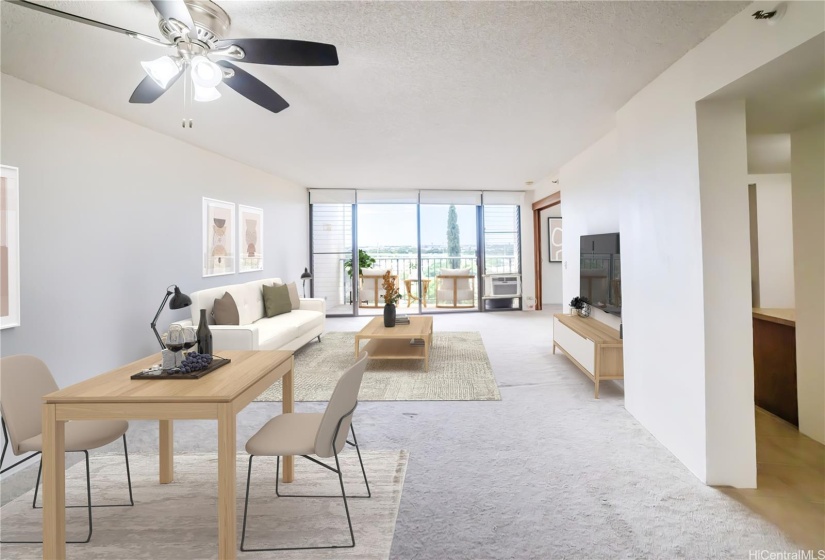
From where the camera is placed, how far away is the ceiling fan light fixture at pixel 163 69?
1.90 m

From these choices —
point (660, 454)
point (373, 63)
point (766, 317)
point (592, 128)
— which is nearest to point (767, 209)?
point (766, 317)

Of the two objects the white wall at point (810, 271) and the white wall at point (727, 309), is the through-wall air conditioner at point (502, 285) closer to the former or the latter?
the white wall at point (810, 271)

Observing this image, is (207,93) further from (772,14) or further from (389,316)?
(389,316)

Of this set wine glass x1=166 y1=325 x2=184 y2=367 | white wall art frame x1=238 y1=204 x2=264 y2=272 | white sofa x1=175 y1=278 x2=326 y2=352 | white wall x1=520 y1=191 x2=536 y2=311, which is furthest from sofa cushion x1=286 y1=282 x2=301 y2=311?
white wall x1=520 y1=191 x2=536 y2=311

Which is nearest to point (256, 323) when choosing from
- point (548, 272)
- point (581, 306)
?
point (581, 306)

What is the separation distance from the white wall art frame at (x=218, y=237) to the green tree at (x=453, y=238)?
436cm

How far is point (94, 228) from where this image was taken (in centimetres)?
317

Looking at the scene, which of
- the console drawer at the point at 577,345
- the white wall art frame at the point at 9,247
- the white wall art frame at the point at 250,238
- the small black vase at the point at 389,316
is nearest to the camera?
the white wall art frame at the point at 9,247

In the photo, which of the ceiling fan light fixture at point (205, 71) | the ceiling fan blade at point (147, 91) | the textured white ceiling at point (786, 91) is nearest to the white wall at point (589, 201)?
the textured white ceiling at point (786, 91)

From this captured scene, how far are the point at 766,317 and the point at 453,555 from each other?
9.75 feet

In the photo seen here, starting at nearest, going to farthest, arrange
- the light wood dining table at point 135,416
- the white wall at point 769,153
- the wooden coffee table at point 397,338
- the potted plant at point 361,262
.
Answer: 1. the light wood dining table at point 135,416
2. the white wall at point 769,153
3. the wooden coffee table at point 397,338
4. the potted plant at point 361,262

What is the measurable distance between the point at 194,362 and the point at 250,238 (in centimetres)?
420

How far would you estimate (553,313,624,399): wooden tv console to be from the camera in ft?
11.3

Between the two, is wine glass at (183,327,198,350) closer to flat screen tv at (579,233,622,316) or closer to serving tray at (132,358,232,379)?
serving tray at (132,358,232,379)
